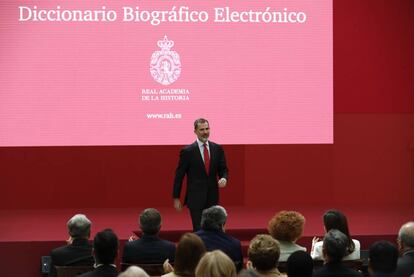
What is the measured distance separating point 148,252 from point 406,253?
1.38 metres

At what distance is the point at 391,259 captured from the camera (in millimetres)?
3930

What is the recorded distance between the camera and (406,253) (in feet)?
14.2

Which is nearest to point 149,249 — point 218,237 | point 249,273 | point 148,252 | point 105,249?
point 148,252

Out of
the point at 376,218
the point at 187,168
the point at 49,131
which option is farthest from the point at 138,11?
the point at 376,218

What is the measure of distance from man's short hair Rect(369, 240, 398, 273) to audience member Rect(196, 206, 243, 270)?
35.9 inches

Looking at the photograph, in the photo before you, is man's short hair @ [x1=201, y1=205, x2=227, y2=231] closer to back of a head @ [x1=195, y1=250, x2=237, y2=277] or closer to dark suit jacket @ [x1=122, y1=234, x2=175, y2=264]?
dark suit jacket @ [x1=122, y1=234, x2=175, y2=264]

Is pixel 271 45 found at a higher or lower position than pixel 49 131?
higher

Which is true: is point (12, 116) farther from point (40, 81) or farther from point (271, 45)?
point (271, 45)

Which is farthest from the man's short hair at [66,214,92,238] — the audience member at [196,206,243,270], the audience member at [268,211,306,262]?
the audience member at [268,211,306,262]

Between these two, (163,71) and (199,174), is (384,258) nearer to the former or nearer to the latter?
(199,174)

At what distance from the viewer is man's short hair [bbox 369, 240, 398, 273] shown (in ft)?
12.9

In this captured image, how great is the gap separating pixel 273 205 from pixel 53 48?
8.57 ft

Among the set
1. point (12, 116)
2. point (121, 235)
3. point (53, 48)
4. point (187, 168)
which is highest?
point (53, 48)

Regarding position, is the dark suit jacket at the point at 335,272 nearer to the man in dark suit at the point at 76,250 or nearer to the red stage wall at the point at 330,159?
the man in dark suit at the point at 76,250
